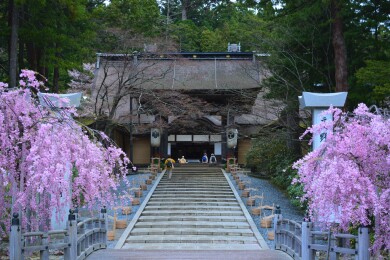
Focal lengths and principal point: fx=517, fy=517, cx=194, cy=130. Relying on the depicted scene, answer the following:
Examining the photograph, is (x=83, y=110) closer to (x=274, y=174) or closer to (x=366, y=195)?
(x=274, y=174)

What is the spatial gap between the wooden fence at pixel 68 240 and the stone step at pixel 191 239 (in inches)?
58.1

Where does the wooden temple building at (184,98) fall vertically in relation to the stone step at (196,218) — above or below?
above

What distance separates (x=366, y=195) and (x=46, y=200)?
4.78 meters

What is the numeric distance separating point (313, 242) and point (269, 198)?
1003cm

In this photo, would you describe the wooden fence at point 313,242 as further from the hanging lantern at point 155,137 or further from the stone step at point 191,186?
the hanging lantern at point 155,137

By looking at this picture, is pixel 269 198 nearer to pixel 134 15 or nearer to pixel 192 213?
pixel 192 213

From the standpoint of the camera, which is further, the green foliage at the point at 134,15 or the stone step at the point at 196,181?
the green foliage at the point at 134,15

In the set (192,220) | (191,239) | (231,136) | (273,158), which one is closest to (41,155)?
(191,239)

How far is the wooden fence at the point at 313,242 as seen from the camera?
247 inches

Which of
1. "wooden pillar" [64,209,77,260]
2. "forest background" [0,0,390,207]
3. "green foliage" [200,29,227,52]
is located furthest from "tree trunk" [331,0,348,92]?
"green foliage" [200,29,227,52]

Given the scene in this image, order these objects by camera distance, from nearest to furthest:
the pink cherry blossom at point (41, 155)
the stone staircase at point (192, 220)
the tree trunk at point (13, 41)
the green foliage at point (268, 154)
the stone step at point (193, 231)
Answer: the pink cherry blossom at point (41, 155) → the stone staircase at point (192, 220) → the tree trunk at point (13, 41) → the stone step at point (193, 231) → the green foliage at point (268, 154)

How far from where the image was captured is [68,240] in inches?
320

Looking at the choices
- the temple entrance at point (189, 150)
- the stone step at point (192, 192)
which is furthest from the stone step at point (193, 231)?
the temple entrance at point (189, 150)

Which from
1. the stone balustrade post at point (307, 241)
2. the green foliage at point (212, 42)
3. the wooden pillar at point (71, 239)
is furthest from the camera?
the green foliage at point (212, 42)
